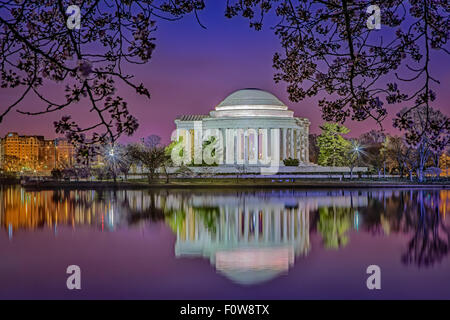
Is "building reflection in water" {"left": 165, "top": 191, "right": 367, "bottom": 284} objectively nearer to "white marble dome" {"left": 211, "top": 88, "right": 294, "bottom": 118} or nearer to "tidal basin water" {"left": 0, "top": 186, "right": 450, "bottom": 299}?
"tidal basin water" {"left": 0, "top": 186, "right": 450, "bottom": 299}

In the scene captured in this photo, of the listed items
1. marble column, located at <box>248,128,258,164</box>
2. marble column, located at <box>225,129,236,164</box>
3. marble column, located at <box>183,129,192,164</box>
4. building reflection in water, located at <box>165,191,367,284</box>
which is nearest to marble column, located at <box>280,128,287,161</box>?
marble column, located at <box>248,128,258,164</box>

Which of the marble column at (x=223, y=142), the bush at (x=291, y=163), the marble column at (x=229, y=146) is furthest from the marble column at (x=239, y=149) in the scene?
the bush at (x=291, y=163)

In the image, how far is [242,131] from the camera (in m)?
96.9

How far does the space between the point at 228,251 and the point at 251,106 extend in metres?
76.7

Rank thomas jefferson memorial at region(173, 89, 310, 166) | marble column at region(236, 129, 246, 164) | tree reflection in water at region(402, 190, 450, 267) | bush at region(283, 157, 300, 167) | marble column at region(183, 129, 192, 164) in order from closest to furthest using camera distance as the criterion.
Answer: tree reflection in water at region(402, 190, 450, 267), bush at region(283, 157, 300, 167), thomas jefferson memorial at region(173, 89, 310, 166), marble column at region(236, 129, 246, 164), marble column at region(183, 129, 192, 164)

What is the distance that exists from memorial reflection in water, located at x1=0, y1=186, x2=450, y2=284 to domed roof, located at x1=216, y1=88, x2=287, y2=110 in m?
51.9

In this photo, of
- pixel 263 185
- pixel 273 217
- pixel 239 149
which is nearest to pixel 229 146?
pixel 239 149

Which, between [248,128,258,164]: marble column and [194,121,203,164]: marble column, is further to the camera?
[248,128,258,164]: marble column

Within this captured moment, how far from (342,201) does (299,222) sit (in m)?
14.5

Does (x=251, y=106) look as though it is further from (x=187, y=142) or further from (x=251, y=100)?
(x=187, y=142)

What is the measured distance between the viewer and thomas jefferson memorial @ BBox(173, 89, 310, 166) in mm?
94062

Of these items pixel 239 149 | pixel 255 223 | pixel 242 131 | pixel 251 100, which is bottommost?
pixel 255 223

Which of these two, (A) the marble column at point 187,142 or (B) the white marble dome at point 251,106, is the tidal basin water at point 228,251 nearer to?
(B) the white marble dome at point 251,106
